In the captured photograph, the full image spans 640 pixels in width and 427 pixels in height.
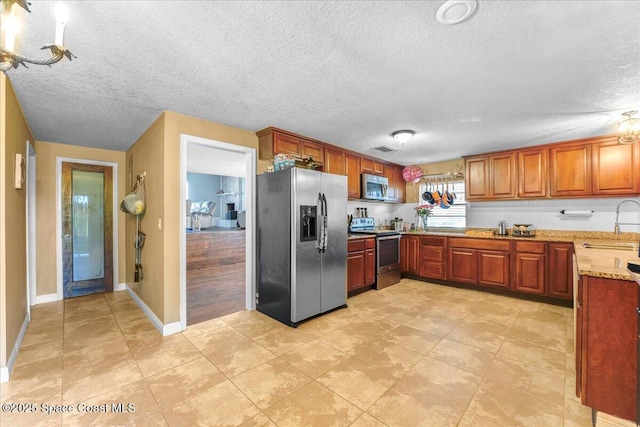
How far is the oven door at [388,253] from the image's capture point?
4543 millimetres

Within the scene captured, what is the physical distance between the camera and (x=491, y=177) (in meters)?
4.67

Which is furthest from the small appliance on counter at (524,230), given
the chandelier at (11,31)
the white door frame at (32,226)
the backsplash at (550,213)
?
the white door frame at (32,226)

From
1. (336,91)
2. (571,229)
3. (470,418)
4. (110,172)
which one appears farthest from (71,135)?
(571,229)

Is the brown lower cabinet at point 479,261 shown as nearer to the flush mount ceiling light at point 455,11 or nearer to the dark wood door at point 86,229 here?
the flush mount ceiling light at point 455,11

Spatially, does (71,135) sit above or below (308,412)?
above

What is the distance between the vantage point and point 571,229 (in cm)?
422

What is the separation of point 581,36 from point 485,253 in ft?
11.0

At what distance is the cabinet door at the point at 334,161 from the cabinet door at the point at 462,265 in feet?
7.74

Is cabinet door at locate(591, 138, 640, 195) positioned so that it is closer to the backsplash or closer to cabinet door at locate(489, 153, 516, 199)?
the backsplash

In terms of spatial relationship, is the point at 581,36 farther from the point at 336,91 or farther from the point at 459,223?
the point at 459,223

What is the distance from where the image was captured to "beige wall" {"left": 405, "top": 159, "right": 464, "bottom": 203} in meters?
5.34

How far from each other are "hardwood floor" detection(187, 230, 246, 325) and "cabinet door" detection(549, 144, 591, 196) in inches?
194

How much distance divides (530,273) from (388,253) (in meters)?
2.03

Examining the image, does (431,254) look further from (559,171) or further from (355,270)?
Result: (559,171)
